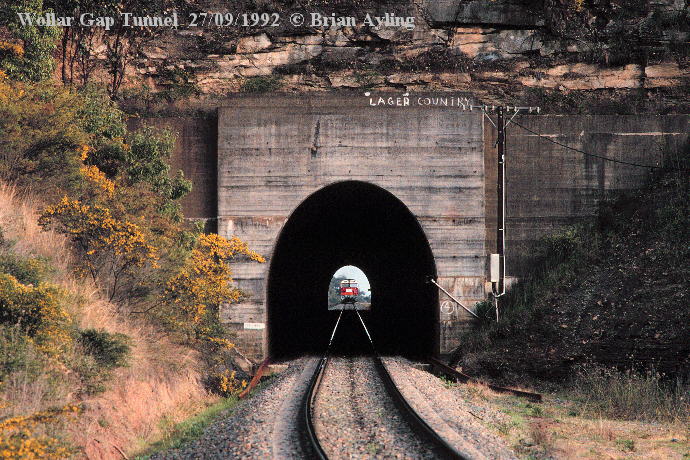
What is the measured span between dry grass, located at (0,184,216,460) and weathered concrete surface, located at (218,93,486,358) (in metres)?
5.45

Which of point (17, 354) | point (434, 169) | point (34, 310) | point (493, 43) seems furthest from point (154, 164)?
point (493, 43)

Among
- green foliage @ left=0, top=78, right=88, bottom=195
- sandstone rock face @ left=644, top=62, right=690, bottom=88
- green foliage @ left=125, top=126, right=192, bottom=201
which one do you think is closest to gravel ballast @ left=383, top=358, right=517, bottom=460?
green foliage @ left=125, top=126, right=192, bottom=201

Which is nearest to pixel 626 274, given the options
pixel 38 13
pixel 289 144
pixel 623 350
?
pixel 623 350

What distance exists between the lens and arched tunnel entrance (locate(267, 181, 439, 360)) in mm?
23266

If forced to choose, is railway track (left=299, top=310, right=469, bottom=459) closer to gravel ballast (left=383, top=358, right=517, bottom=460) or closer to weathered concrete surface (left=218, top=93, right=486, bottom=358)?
gravel ballast (left=383, top=358, right=517, bottom=460)

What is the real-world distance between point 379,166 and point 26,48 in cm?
1000

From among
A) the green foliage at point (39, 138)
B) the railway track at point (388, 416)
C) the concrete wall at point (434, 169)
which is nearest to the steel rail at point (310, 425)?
the railway track at point (388, 416)

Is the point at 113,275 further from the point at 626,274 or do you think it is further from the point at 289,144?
the point at 626,274

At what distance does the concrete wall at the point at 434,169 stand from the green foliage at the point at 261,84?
1722mm

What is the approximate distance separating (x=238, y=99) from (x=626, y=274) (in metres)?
11.8

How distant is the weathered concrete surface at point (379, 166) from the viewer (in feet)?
67.3

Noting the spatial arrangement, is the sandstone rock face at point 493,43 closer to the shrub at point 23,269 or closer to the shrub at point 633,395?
the shrub at point 633,395

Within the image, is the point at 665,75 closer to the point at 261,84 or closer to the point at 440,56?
the point at 440,56

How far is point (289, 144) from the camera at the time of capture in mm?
20609
